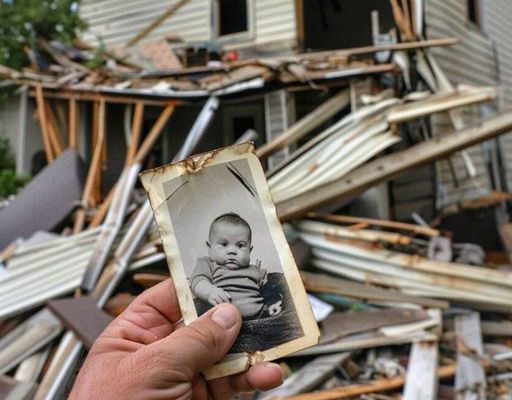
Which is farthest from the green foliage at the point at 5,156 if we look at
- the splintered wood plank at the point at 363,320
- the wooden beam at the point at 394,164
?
the splintered wood plank at the point at 363,320

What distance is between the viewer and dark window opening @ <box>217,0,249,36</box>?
10.6 meters

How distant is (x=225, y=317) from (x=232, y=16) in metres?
10.4

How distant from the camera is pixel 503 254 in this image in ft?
25.2

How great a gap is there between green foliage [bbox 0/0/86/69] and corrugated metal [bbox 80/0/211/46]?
1.24ft

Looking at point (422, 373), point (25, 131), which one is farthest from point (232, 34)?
point (422, 373)

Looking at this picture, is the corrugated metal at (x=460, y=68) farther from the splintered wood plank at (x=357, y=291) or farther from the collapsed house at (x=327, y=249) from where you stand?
the splintered wood plank at (x=357, y=291)

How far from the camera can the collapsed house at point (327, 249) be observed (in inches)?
160

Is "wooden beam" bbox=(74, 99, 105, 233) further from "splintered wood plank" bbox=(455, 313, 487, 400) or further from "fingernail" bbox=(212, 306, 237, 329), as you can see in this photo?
"fingernail" bbox=(212, 306, 237, 329)

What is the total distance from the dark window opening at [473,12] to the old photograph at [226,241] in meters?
12.8

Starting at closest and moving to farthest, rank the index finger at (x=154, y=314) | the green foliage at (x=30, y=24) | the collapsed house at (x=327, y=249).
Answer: the index finger at (x=154, y=314) < the collapsed house at (x=327, y=249) < the green foliage at (x=30, y=24)

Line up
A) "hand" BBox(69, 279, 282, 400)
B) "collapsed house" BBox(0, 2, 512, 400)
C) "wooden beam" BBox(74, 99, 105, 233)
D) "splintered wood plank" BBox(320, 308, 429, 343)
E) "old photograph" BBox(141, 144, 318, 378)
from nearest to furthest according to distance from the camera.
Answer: "hand" BBox(69, 279, 282, 400), "old photograph" BBox(141, 144, 318, 378), "collapsed house" BBox(0, 2, 512, 400), "splintered wood plank" BBox(320, 308, 429, 343), "wooden beam" BBox(74, 99, 105, 233)

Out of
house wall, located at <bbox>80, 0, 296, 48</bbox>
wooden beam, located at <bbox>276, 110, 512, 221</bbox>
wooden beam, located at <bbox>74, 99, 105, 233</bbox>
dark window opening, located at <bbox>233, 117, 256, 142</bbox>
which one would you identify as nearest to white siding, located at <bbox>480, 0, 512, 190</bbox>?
house wall, located at <bbox>80, 0, 296, 48</bbox>

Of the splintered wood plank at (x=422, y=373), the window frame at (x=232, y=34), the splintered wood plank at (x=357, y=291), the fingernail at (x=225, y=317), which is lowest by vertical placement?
the splintered wood plank at (x=422, y=373)

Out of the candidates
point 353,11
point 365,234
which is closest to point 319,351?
point 365,234
